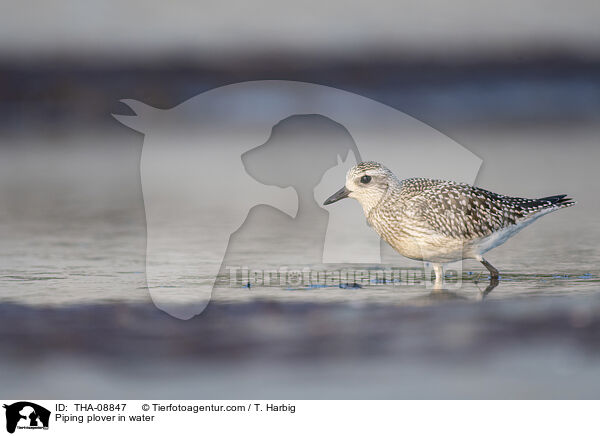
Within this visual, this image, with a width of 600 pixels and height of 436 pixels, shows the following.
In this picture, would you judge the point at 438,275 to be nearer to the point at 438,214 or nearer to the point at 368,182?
the point at 438,214

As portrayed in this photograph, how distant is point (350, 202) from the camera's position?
10.4 metres

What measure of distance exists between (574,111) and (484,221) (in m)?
9.98

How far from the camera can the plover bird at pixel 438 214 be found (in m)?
7.52

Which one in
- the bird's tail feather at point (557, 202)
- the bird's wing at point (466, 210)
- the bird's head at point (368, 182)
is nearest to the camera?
the bird's wing at point (466, 210)

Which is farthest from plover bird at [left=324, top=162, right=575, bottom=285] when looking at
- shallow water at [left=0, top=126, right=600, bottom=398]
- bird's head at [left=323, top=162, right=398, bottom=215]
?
shallow water at [left=0, top=126, right=600, bottom=398]

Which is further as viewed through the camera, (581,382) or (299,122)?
(299,122)

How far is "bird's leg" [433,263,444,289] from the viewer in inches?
293

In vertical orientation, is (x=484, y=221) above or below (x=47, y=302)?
above

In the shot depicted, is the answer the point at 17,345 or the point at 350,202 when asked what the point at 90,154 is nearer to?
the point at 350,202
